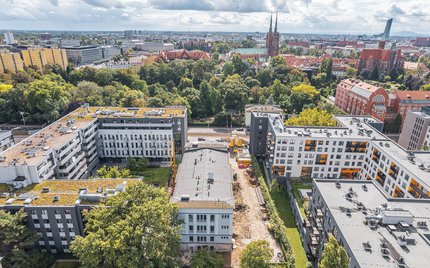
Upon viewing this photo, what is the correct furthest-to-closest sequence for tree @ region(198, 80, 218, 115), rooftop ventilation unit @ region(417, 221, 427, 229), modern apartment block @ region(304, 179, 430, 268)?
tree @ region(198, 80, 218, 115) → rooftop ventilation unit @ region(417, 221, 427, 229) → modern apartment block @ region(304, 179, 430, 268)

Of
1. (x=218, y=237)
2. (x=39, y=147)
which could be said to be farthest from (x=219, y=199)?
(x=39, y=147)

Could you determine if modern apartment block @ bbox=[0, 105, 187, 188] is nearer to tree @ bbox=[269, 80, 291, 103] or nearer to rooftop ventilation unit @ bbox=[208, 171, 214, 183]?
rooftop ventilation unit @ bbox=[208, 171, 214, 183]

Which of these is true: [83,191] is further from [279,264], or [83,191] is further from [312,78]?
[312,78]

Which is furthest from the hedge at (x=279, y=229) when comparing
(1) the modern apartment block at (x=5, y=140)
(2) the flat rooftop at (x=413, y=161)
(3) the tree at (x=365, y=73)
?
(3) the tree at (x=365, y=73)

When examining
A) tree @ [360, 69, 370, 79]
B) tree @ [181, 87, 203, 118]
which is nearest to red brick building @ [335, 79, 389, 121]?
tree @ [181, 87, 203, 118]

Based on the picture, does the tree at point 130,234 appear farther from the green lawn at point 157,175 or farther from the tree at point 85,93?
the tree at point 85,93

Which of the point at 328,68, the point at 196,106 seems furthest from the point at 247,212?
the point at 328,68
